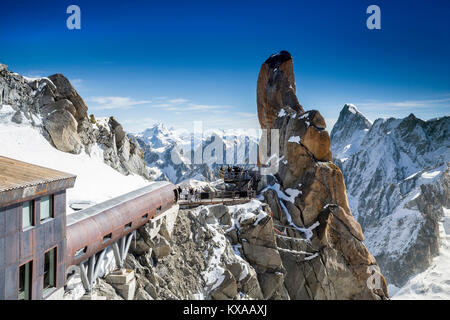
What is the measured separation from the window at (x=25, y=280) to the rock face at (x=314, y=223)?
82.6 feet

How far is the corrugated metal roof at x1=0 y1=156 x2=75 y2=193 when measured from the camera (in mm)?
10890

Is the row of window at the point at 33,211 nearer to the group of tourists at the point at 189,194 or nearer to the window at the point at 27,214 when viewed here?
the window at the point at 27,214

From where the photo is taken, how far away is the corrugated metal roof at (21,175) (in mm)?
10890

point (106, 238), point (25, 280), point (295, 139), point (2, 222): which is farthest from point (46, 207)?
point (295, 139)

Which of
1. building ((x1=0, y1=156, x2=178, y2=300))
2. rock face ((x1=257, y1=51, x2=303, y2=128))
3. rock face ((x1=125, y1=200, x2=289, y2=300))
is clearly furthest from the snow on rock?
building ((x1=0, y1=156, x2=178, y2=300))

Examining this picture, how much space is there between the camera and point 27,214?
473 inches

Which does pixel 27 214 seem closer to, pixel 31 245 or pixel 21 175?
pixel 31 245

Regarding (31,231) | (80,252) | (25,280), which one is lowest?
(80,252)

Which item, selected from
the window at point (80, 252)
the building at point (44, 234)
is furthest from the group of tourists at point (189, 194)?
the window at point (80, 252)

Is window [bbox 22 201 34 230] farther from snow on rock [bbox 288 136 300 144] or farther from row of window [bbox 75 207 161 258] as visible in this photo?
snow on rock [bbox 288 136 300 144]

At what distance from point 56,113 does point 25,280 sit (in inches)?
961
